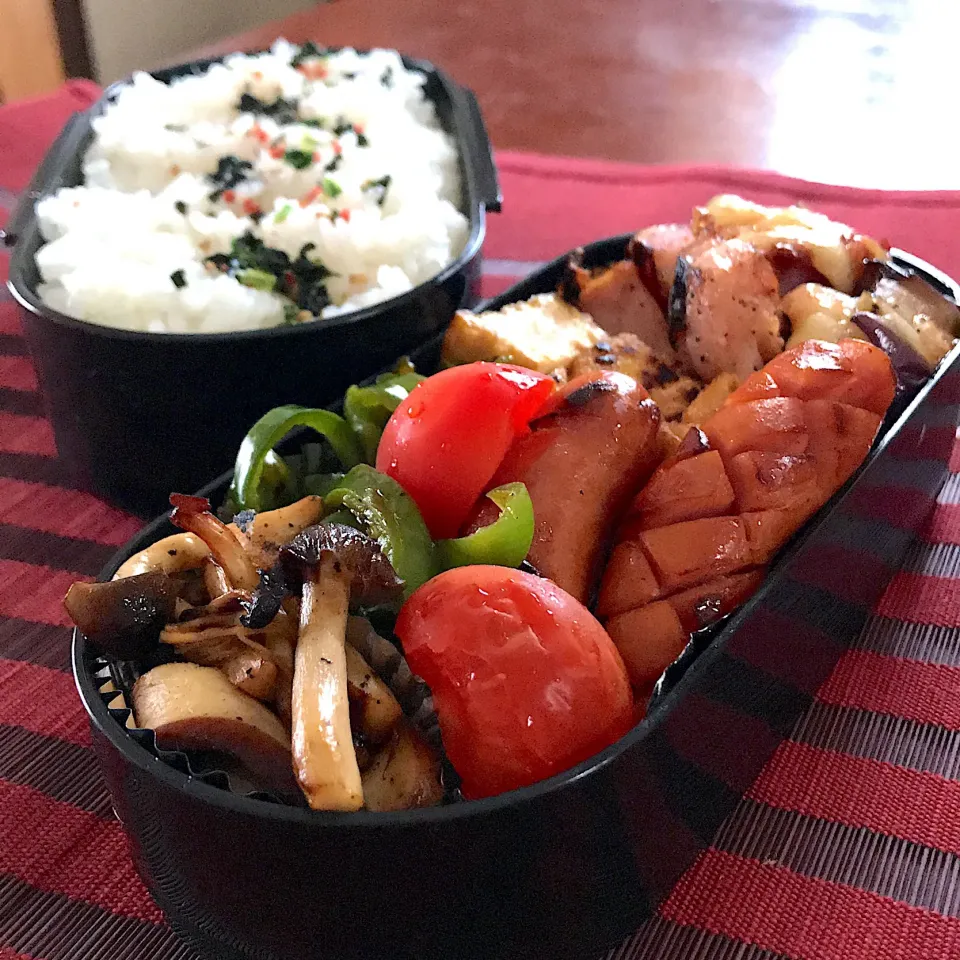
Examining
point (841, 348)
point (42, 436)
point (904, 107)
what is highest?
point (841, 348)

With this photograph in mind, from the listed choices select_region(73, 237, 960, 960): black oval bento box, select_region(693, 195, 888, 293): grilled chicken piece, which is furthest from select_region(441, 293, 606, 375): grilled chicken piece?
select_region(73, 237, 960, 960): black oval bento box

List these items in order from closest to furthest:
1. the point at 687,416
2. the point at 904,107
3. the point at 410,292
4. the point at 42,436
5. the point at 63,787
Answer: the point at 63,787 → the point at 687,416 → the point at 410,292 → the point at 42,436 → the point at 904,107

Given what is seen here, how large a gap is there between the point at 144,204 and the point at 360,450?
0.93 meters

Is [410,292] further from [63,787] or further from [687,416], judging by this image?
[63,787]

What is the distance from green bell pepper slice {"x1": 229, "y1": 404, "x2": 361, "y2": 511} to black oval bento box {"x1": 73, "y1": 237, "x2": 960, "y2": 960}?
3.5 inches

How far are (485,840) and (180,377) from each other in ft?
2.53

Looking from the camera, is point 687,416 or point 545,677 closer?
point 545,677

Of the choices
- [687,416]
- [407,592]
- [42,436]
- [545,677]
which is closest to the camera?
[545,677]

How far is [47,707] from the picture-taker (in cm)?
112

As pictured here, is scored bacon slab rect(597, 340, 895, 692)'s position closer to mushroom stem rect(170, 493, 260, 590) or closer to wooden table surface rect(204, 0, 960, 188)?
mushroom stem rect(170, 493, 260, 590)

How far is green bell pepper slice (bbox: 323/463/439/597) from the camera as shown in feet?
2.92

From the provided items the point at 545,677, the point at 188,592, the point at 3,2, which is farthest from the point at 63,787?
the point at 3,2

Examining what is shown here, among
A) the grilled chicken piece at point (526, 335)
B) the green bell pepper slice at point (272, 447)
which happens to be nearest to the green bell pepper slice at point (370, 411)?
the green bell pepper slice at point (272, 447)

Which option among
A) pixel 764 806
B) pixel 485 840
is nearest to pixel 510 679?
pixel 485 840
